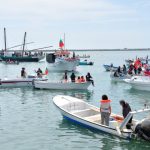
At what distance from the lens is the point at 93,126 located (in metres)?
18.4

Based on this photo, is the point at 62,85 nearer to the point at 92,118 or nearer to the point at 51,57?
the point at 92,118

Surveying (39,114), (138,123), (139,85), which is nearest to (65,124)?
(39,114)

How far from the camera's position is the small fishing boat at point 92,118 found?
1680cm

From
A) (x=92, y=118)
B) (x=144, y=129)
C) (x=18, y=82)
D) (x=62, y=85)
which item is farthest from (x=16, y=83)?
(x=144, y=129)

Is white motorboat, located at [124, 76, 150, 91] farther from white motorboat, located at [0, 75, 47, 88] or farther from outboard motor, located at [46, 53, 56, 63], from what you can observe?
outboard motor, located at [46, 53, 56, 63]

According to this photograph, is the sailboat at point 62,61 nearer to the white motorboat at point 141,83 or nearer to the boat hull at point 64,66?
the boat hull at point 64,66

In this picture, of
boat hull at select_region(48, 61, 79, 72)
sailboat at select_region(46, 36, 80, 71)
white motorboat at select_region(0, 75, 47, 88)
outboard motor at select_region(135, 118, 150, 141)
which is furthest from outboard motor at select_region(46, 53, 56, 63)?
outboard motor at select_region(135, 118, 150, 141)

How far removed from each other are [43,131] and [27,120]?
8.83 ft

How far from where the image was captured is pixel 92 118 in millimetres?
19844

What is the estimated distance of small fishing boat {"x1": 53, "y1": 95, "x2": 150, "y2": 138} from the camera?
16.8m

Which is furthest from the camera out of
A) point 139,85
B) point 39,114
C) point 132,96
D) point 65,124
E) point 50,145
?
point 139,85

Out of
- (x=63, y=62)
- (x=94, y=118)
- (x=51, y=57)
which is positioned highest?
(x=51, y=57)

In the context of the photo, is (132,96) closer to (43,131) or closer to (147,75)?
(147,75)

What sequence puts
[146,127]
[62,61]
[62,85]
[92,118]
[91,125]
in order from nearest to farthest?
[146,127], [91,125], [92,118], [62,85], [62,61]
